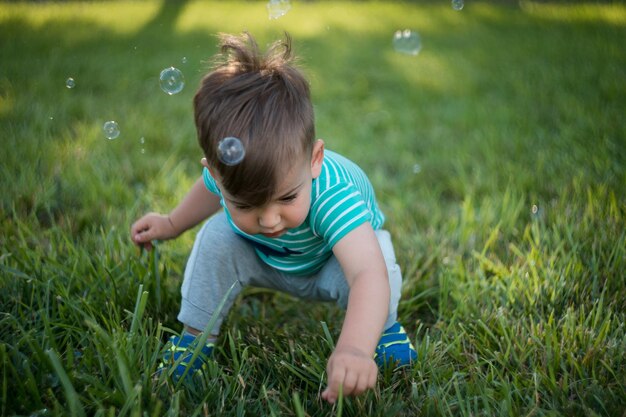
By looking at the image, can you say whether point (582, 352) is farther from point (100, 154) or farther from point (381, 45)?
point (381, 45)

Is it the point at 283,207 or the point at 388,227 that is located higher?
the point at 283,207

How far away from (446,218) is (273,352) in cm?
112

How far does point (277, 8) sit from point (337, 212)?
2.93ft

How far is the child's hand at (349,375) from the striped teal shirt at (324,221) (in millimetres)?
313

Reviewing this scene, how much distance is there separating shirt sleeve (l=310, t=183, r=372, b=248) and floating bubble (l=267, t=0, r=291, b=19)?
0.76 meters

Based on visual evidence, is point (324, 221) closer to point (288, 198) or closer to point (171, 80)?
point (288, 198)

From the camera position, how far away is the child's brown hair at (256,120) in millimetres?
1256

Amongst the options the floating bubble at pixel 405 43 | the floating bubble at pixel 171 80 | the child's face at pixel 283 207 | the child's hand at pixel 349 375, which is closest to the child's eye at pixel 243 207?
the child's face at pixel 283 207

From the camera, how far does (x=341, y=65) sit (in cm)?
500

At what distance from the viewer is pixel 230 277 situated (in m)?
1.59

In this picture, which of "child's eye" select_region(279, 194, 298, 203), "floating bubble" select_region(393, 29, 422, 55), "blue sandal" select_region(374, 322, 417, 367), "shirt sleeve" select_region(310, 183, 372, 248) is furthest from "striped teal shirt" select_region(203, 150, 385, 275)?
"floating bubble" select_region(393, 29, 422, 55)

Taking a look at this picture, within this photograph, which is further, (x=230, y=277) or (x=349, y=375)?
(x=230, y=277)

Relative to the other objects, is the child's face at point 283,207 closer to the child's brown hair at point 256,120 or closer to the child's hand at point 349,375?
the child's brown hair at point 256,120

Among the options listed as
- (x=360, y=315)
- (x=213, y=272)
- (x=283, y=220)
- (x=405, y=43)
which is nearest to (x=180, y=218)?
(x=213, y=272)
